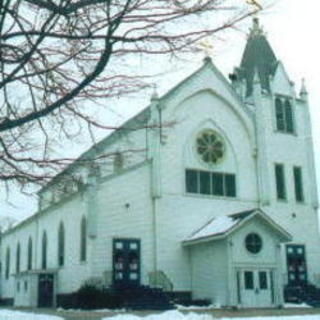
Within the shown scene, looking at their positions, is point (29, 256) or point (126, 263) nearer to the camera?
point (126, 263)

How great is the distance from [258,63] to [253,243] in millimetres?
16243

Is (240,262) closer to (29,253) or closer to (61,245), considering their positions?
(61,245)

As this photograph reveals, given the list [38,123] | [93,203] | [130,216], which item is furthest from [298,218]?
[38,123]

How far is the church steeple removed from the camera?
4138 centimetres

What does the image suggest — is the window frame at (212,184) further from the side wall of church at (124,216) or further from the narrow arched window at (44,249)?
the narrow arched window at (44,249)

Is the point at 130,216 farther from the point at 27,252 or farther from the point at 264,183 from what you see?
the point at 27,252

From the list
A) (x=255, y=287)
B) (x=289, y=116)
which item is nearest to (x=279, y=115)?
(x=289, y=116)

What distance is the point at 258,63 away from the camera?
42438 mm

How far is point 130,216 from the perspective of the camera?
32.1 meters

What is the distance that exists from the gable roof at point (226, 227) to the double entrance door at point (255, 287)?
2.29 metres

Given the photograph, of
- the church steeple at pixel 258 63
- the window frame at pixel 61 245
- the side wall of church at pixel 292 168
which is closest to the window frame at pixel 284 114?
the side wall of church at pixel 292 168

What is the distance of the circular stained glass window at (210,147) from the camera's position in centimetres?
3666

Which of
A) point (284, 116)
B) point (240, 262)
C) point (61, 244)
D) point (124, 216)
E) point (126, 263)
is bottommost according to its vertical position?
point (240, 262)

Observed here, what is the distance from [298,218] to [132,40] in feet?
109
